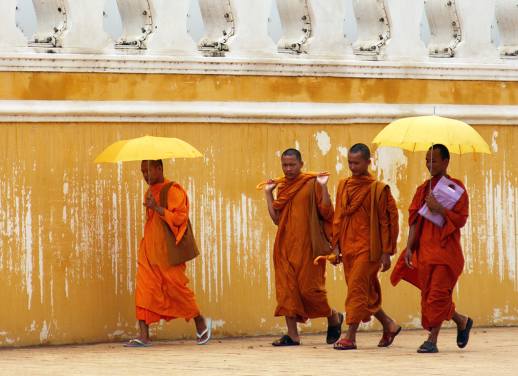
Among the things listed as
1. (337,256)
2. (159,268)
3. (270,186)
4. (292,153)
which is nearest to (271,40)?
(292,153)

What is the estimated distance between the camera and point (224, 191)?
13.9 m

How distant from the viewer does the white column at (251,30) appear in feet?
45.5

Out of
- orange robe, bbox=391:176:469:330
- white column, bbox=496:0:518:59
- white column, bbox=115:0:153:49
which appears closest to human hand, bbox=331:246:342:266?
orange robe, bbox=391:176:469:330

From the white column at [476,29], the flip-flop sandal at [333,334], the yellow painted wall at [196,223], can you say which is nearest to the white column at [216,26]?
the yellow painted wall at [196,223]

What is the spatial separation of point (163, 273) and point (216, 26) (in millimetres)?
2067

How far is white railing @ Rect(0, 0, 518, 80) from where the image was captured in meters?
13.3

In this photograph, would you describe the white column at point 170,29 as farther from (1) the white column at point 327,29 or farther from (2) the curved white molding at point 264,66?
(1) the white column at point 327,29

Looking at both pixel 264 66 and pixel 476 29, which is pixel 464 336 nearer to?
pixel 264 66

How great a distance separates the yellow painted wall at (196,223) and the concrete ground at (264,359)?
307mm

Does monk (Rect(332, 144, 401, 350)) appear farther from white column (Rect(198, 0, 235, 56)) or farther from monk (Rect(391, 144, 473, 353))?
white column (Rect(198, 0, 235, 56))

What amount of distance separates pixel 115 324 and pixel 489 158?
3620 mm

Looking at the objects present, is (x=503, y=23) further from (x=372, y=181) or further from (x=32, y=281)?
(x=32, y=281)

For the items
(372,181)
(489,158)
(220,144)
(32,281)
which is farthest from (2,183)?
(489,158)

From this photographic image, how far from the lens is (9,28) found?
13078 mm
